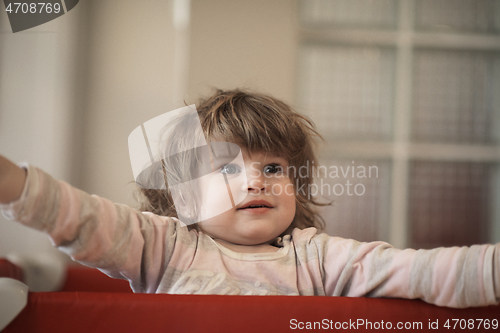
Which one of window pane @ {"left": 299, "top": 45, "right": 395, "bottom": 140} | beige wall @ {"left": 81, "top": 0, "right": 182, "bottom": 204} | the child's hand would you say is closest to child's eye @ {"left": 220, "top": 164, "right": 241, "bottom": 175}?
beige wall @ {"left": 81, "top": 0, "right": 182, "bottom": 204}

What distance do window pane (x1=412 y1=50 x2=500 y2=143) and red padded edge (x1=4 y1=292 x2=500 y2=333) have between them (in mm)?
907

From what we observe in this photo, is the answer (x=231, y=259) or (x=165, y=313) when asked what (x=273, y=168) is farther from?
(x=165, y=313)

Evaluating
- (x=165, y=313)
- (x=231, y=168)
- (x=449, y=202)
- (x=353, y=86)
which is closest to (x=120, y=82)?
(x=231, y=168)

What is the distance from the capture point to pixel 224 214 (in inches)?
Result: 20.5

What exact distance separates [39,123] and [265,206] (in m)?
0.33

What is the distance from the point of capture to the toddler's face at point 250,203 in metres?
0.52

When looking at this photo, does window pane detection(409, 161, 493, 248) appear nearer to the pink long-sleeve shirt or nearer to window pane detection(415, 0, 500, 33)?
window pane detection(415, 0, 500, 33)

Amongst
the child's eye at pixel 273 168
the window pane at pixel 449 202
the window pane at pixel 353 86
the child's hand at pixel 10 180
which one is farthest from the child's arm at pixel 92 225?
the window pane at pixel 449 202

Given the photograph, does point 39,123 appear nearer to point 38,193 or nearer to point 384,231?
point 38,193

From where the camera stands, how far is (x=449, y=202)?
107 centimetres

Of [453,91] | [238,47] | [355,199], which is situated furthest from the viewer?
[453,91]

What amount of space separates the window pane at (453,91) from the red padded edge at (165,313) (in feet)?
2.98

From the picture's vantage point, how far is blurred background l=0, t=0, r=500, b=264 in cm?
55

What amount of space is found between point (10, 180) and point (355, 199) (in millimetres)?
697
